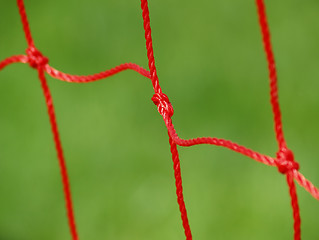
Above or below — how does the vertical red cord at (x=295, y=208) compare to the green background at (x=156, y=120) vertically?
below

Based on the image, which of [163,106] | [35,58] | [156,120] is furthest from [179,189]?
[156,120]

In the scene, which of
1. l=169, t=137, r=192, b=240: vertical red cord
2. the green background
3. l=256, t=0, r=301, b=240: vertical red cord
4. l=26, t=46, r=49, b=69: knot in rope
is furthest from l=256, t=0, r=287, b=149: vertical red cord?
the green background

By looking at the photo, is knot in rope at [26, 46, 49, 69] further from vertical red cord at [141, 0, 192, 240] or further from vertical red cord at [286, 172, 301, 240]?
vertical red cord at [286, 172, 301, 240]

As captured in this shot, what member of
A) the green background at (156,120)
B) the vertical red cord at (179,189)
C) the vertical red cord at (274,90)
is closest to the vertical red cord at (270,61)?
the vertical red cord at (274,90)

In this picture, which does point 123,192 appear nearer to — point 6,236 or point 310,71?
point 6,236

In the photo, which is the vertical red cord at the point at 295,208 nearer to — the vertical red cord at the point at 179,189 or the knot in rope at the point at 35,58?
the vertical red cord at the point at 179,189

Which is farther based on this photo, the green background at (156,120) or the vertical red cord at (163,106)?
the green background at (156,120)

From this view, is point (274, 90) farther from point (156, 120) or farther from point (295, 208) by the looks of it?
point (156, 120)

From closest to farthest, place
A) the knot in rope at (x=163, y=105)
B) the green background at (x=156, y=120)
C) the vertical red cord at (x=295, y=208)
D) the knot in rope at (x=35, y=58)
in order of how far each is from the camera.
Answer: the vertical red cord at (x=295, y=208)
the knot in rope at (x=163, y=105)
the knot in rope at (x=35, y=58)
the green background at (x=156, y=120)
